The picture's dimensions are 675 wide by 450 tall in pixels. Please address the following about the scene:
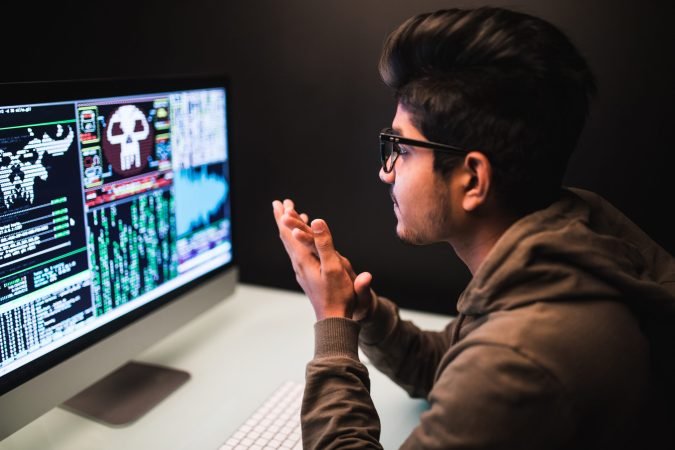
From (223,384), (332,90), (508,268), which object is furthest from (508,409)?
(332,90)

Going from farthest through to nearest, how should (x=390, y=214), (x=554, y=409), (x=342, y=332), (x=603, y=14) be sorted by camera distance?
(x=390, y=214) < (x=603, y=14) < (x=342, y=332) < (x=554, y=409)

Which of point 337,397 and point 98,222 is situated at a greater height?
point 98,222

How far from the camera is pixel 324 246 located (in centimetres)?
99

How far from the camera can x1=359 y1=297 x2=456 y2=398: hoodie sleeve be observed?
111 cm

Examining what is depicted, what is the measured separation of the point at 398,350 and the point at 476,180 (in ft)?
1.31

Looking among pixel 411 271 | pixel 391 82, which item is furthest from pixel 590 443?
pixel 411 271

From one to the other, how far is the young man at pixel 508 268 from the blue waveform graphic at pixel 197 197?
1.05 ft

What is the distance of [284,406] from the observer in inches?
42.9

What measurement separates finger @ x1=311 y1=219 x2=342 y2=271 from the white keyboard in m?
0.29

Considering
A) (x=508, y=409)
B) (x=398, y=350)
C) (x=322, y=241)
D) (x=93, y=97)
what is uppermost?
(x=93, y=97)

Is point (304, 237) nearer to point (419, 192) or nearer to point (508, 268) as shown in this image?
point (419, 192)

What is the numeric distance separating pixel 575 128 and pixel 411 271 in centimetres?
76

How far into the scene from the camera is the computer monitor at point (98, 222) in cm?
88

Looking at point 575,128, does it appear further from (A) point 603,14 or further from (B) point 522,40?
(A) point 603,14
